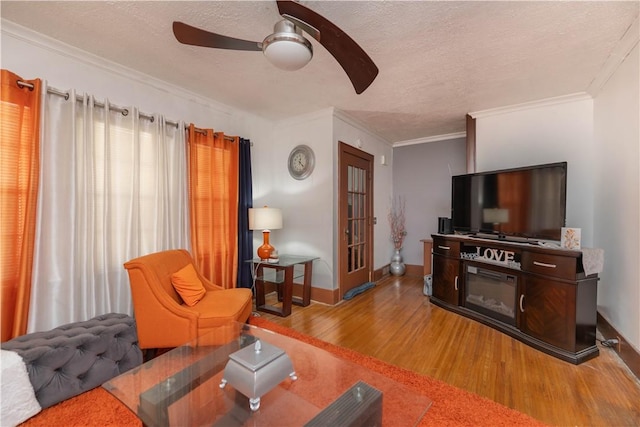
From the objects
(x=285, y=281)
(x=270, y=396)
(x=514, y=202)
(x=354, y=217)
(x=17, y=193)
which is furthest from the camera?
(x=354, y=217)

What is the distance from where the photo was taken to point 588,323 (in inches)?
87.5

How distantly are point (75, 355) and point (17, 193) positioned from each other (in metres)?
1.19

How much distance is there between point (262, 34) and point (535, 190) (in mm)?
2816

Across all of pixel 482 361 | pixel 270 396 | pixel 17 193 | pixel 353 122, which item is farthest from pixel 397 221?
pixel 17 193

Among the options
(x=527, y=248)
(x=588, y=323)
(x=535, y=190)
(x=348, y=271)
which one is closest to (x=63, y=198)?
(x=348, y=271)

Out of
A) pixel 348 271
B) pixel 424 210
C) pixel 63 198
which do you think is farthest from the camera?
pixel 424 210

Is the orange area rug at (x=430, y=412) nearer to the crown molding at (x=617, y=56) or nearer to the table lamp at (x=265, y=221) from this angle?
the table lamp at (x=265, y=221)

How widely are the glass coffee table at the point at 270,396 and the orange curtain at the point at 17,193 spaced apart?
123cm

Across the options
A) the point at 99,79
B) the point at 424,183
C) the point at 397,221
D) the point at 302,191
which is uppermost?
the point at 99,79

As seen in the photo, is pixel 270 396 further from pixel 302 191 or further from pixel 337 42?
pixel 302 191

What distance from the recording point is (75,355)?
1665 millimetres

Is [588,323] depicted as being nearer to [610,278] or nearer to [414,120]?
[610,278]

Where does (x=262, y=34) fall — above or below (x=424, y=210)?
above

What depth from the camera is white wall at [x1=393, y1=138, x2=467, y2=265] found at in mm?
4691
